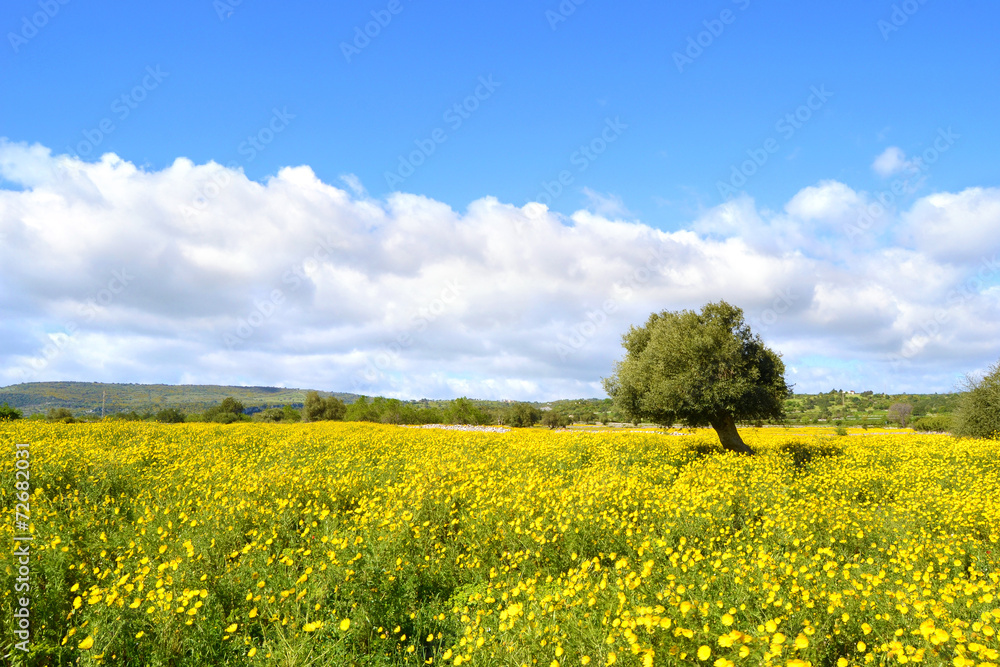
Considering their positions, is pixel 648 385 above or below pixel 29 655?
above

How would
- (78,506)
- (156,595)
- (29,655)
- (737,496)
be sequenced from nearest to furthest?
(29,655) → (156,595) → (78,506) → (737,496)

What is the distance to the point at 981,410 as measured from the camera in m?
25.0

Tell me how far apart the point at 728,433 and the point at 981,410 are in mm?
14924

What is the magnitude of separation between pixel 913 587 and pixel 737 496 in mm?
5435

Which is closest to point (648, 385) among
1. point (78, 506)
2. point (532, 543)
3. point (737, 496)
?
point (737, 496)

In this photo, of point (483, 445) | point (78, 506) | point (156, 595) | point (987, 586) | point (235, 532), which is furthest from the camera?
point (483, 445)

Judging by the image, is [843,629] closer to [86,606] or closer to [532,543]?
[532,543]

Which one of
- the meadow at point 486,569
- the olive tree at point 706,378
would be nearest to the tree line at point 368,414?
the olive tree at point 706,378

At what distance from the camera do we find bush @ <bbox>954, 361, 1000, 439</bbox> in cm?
2450

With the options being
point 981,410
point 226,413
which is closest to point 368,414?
point 226,413

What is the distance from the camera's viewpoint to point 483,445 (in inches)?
809

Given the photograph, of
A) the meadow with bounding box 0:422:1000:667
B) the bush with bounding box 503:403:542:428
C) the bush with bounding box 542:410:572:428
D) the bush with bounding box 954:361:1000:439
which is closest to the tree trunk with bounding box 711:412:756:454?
the meadow with bounding box 0:422:1000:667

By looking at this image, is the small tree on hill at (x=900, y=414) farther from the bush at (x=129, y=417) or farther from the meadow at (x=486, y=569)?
the bush at (x=129, y=417)

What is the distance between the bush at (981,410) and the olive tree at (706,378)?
482 inches
